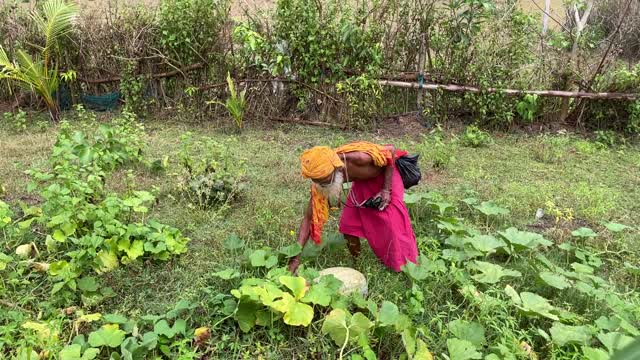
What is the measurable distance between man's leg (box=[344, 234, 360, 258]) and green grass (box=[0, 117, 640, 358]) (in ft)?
0.22

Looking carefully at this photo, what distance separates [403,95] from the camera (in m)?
6.87

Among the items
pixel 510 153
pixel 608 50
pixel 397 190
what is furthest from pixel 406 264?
pixel 608 50

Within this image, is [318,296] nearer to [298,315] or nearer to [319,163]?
[298,315]

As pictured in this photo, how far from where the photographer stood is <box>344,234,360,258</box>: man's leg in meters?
3.35

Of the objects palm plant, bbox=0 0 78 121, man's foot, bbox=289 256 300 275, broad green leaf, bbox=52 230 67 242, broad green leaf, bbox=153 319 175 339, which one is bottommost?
broad green leaf, bbox=153 319 175 339

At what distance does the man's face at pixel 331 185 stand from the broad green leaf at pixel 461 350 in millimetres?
1019

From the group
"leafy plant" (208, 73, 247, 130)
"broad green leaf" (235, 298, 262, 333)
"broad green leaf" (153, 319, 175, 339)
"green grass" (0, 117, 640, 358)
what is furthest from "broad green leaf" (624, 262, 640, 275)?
"leafy plant" (208, 73, 247, 130)

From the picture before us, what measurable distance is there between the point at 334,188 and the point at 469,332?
1.04 metres

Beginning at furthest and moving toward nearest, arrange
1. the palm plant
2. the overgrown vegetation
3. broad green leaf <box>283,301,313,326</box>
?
the overgrown vegetation → the palm plant → broad green leaf <box>283,301,313,326</box>

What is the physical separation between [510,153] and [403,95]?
1712mm

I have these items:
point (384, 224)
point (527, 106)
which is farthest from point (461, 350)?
point (527, 106)

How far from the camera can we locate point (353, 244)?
3.37 metres

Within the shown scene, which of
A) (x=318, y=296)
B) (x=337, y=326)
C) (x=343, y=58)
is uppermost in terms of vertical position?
(x=343, y=58)

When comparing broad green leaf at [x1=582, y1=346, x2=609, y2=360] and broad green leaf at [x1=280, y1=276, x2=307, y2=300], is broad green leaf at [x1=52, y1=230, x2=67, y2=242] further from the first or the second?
broad green leaf at [x1=582, y1=346, x2=609, y2=360]
